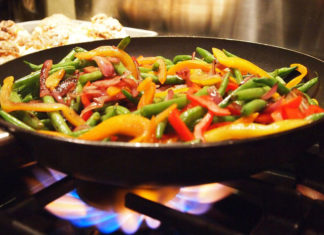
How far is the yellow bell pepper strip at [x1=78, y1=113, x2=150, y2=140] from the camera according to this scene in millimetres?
995

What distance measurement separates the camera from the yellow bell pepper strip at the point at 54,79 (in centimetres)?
133

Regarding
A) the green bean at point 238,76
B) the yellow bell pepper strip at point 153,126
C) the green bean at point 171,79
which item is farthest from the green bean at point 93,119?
the green bean at point 238,76

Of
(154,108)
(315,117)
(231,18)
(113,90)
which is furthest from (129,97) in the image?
(231,18)

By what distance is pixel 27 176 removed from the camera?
1420mm

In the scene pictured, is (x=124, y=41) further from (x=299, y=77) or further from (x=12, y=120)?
(x=299, y=77)

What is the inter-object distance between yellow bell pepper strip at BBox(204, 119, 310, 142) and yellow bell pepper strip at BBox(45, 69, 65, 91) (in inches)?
25.4

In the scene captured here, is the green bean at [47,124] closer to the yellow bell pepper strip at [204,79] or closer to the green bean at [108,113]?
the green bean at [108,113]

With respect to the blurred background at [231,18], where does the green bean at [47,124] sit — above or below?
below

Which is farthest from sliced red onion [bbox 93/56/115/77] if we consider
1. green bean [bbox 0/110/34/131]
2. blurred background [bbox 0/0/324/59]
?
blurred background [bbox 0/0/324/59]

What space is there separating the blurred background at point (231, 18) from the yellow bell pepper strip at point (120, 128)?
1387 mm

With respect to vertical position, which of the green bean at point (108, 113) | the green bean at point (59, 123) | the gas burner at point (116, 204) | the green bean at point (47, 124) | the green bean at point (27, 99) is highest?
the green bean at point (108, 113)

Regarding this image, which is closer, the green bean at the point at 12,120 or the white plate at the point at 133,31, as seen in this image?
the green bean at the point at 12,120

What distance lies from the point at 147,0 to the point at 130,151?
1.83m

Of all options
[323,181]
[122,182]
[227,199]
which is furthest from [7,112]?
[323,181]
